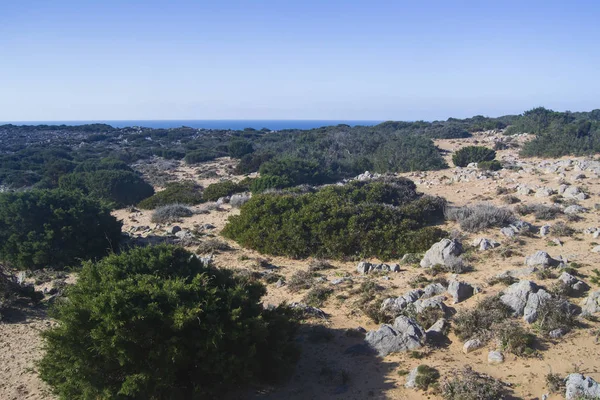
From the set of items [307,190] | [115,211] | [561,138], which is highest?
[561,138]

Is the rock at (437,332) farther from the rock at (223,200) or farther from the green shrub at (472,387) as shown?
the rock at (223,200)

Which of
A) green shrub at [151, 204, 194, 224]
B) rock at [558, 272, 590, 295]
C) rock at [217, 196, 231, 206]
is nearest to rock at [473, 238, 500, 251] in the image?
Answer: rock at [558, 272, 590, 295]

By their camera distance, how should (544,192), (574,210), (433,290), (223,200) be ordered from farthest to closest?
(223,200)
(544,192)
(574,210)
(433,290)

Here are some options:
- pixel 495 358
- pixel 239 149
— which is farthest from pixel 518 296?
pixel 239 149

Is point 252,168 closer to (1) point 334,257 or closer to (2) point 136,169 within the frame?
(2) point 136,169

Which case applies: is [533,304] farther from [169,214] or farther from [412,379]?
[169,214]

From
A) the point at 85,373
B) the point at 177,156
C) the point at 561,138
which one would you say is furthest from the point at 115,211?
the point at 561,138

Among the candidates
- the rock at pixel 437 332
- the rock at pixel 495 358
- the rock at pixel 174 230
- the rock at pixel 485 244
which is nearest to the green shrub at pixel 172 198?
the rock at pixel 174 230
